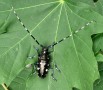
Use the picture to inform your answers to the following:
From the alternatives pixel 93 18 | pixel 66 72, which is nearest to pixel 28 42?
pixel 66 72

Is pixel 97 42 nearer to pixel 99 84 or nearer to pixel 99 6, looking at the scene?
pixel 99 6

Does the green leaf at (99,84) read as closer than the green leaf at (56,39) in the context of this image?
No

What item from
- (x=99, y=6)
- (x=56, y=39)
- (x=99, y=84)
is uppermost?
(x=99, y=6)

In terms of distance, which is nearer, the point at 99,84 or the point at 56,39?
the point at 56,39

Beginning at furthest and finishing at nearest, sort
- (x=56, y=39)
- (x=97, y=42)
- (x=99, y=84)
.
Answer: (x=99, y=84) < (x=97, y=42) < (x=56, y=39)

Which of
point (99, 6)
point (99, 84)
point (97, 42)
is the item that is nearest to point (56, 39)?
point (97, 42)

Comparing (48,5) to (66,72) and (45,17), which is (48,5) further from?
(66,72)

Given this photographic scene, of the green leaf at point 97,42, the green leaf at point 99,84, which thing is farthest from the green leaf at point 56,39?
the green leaf at point 99,84

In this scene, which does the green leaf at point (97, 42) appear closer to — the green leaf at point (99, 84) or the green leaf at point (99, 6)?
the green leaf at point (99, 6)

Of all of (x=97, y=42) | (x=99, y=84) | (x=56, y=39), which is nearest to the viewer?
(x=56, y=39)

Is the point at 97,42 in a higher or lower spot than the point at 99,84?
higher
